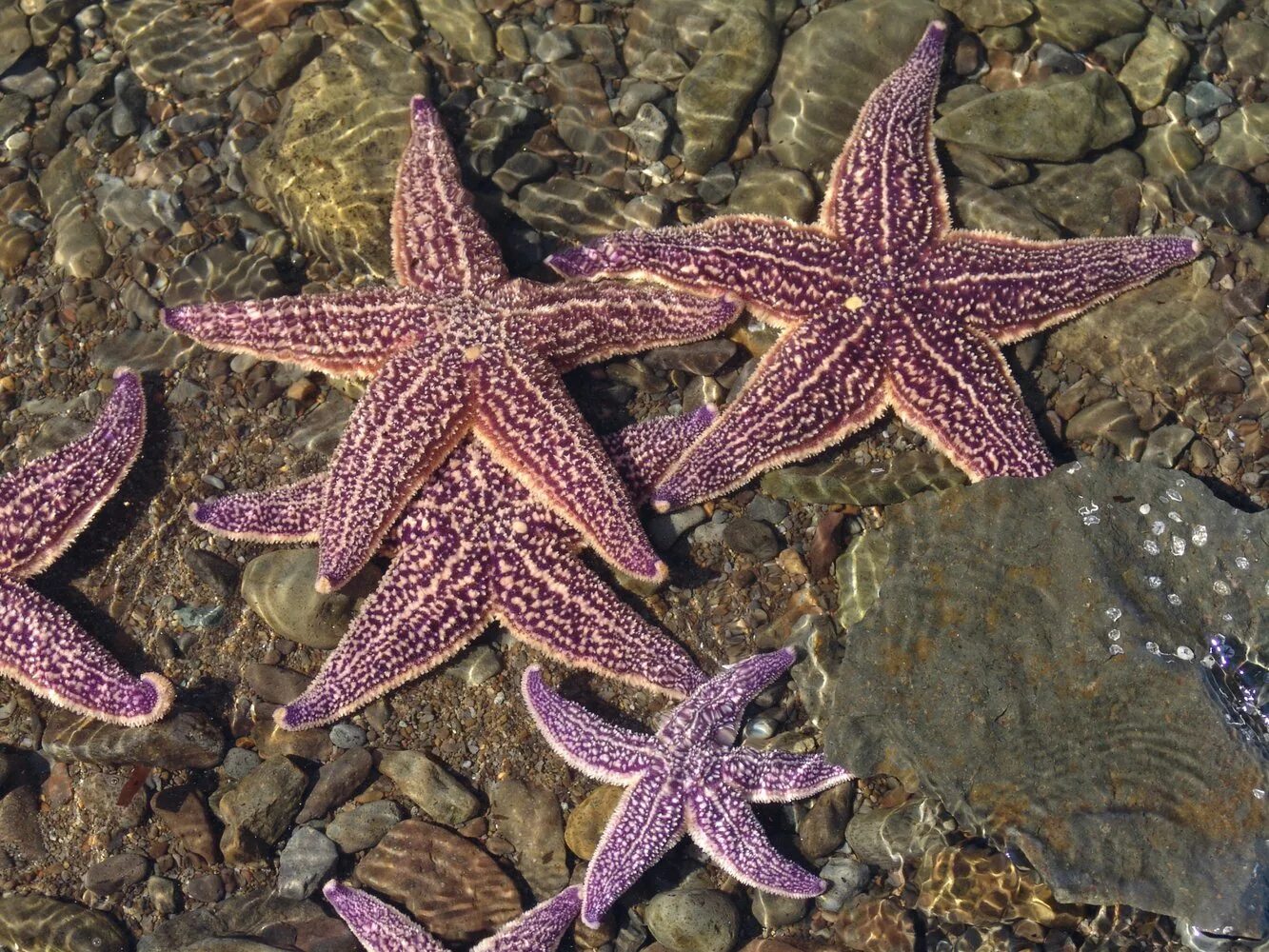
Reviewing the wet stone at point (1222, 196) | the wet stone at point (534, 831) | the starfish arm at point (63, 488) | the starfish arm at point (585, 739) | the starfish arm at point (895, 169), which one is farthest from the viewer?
the wet stone at point (1222, 196)

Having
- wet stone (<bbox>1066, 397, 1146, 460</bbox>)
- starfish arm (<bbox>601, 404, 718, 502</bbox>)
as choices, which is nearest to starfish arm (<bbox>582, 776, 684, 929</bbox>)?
starfish arm (<bbox>601, 404, 718, 502</bbox>)

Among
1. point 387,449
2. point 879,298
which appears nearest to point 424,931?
point 387,449

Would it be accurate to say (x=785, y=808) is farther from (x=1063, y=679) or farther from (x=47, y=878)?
(x=47, y=878)

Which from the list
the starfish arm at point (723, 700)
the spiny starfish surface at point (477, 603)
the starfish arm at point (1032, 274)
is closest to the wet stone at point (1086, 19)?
the starfish arm at point (1032, 274)

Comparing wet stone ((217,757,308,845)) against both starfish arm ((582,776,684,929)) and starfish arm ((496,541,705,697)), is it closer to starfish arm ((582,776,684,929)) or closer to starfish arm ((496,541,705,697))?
starfish arm ((496,541,705,697))

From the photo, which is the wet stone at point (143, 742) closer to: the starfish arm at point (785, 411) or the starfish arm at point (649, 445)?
the starfish arm at point (649, 445)

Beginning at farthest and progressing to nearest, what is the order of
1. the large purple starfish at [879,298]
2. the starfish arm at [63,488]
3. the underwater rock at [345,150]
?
1. the underwater rock at [345,150]
2. the large purple starfish at [879,298]
3. the starfish arm at [63,488]

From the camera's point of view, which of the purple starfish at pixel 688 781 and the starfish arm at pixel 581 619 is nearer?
the purple starfish at pixel 688 781
